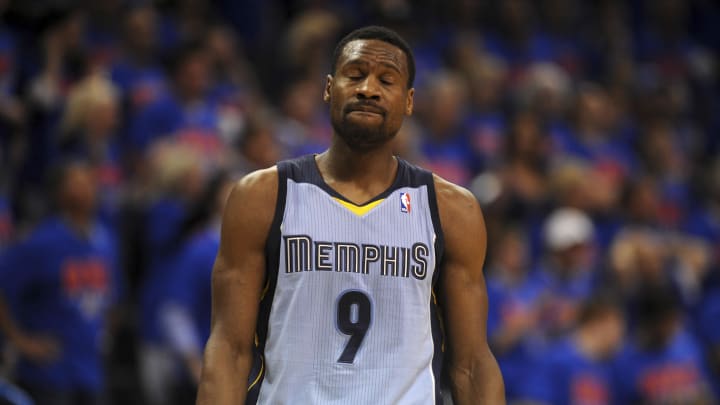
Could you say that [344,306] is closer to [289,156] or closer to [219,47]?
[289,156]

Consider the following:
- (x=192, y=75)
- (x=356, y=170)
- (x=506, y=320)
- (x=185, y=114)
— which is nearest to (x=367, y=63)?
(x=356, y=170)

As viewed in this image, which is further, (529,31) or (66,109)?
(529,31)

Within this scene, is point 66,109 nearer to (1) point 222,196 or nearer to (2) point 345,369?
(1) point 222,196

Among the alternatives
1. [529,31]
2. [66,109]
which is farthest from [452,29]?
[66,109]

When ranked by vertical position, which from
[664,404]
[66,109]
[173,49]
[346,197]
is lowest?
[664,404]

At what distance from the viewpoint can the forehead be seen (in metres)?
3.71

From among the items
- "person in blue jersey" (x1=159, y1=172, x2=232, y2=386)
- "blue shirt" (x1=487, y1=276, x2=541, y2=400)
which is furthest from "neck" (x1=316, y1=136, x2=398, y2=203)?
"blue shirt" (x1=487, y1=276, x2=541, y2=400)

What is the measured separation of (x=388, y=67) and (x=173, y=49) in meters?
5.09

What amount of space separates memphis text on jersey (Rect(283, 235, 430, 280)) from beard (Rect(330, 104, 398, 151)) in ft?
1.10

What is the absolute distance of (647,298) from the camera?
28.2ft

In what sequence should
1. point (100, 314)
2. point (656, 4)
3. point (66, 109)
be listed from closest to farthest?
1. point (100, 314)
2. point (66, 109)
3. point (656, 4)

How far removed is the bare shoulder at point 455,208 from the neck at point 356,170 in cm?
18

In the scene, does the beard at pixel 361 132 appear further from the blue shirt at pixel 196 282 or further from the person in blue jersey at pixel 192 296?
the blue shirt at pixel 196 282

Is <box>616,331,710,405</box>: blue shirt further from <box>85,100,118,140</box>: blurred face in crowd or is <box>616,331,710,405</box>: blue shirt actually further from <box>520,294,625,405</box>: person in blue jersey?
<box>85,100,118,140</box>: blurred face in crowd
